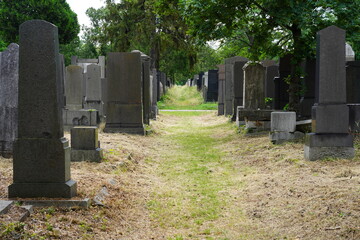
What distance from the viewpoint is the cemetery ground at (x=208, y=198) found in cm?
469

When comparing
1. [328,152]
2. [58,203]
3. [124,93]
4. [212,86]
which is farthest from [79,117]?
[212,86]

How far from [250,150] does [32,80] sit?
5.96 meters

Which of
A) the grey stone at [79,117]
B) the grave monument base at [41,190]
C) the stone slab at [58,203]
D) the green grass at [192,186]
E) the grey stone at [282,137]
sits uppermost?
the grey stone at [79,117]

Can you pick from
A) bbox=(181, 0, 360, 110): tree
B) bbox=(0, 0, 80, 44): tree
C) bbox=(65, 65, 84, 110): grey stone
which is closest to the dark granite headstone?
bbox=(181, 0, 360, 110): tree

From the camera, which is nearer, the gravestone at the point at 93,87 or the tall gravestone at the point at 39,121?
the tall gravestone at the point at 39,121

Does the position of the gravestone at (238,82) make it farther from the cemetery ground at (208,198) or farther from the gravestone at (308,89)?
the cemetery ground at (208,198)

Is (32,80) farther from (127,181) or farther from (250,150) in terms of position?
(250,150)

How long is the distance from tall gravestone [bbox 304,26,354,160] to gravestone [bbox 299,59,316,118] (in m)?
3.57

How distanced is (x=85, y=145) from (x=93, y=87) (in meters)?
7.04

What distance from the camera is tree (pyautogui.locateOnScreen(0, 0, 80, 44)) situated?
3922cm

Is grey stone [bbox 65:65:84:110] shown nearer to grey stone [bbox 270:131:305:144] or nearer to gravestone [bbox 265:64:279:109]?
gravestone [bbox 265:64:279:109]

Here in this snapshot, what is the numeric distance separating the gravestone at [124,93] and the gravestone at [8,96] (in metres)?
4.60

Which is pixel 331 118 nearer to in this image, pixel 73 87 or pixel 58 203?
pixel 58 203

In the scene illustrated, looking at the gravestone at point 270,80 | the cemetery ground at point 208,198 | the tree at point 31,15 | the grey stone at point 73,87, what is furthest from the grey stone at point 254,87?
the tree at point 31,15
